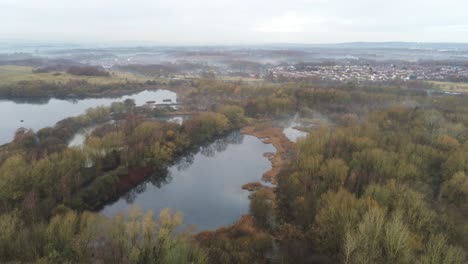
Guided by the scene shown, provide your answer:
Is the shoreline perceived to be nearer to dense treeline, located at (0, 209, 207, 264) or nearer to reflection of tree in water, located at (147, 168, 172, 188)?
reflection of tree in water, located at (147, 168, 172, 188)

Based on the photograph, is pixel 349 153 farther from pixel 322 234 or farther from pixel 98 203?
pixel 98 203

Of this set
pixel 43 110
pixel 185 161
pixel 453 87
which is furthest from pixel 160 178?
pixel 453 87

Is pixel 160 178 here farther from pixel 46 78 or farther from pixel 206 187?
pixel 46 78

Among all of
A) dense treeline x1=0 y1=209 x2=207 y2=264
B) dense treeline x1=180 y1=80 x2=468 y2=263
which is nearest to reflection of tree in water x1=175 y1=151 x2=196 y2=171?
dense treeline x1=180 y1=80 x2=468 y2=263

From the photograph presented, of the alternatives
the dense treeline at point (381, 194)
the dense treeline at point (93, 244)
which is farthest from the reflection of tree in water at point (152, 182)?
the dense treeline at point (381, 194)

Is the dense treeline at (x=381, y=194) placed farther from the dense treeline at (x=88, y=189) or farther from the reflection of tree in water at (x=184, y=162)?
the reflection of tree in water at (x=184, y=162)

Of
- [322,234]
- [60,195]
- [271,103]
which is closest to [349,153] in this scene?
[322,234]
